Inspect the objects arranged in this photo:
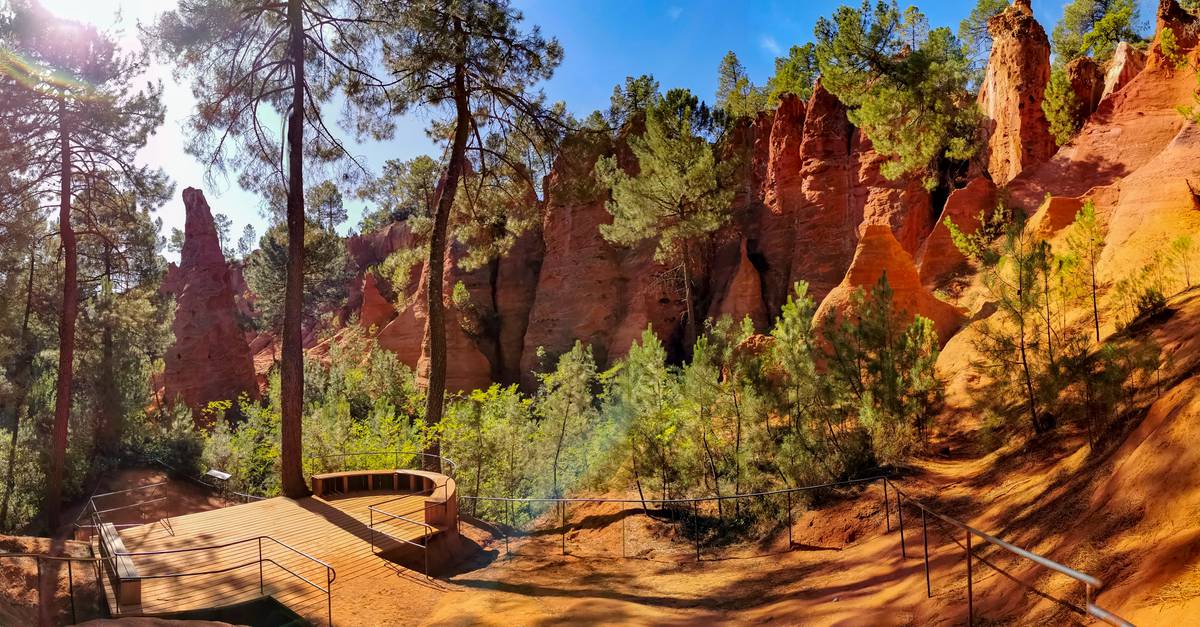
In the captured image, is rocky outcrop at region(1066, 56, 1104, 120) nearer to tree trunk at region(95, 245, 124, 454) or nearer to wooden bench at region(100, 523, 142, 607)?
wooden bench at region(100, 523, 142, 607)

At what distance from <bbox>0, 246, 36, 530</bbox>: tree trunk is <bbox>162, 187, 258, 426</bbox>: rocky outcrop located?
9171 millimetres

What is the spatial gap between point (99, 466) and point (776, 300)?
27.3m

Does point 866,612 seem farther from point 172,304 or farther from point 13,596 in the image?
point 172,304

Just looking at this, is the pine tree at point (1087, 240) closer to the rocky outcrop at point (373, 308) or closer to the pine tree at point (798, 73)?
the pine tree at point (798, 73)

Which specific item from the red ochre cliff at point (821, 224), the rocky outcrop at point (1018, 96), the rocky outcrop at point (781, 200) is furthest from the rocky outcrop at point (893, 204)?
the rocky outcrop at point (1018, 96)

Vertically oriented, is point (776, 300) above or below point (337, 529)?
above

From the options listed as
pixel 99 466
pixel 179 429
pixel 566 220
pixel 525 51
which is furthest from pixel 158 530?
pixel 566 220

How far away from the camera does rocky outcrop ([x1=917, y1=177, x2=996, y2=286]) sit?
907 inches

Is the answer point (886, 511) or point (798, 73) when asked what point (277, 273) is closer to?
point (798, 73)

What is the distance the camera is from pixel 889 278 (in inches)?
735

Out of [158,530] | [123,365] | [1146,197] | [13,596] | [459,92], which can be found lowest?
[13,596]

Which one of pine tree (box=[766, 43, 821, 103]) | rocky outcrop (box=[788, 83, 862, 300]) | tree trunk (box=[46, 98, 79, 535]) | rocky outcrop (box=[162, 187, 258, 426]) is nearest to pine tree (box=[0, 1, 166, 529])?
tree trunk (box=[46, 98, 79, 535])

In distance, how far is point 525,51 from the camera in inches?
618

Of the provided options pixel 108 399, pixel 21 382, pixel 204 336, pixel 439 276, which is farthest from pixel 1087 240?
pixel 204 336
